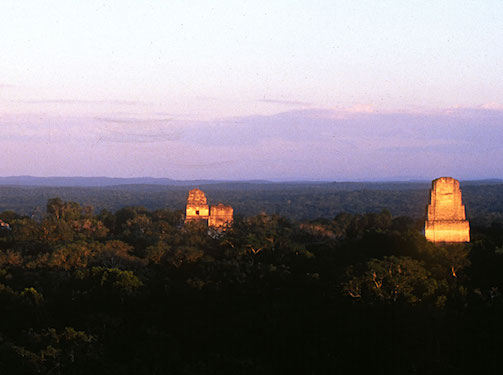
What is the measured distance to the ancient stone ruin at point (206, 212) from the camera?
4162cm

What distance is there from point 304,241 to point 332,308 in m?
16.4

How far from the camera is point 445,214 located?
81.0 feet

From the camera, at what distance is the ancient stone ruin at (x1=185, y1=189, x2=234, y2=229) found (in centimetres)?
4162

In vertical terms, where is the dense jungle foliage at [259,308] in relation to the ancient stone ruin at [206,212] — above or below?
below

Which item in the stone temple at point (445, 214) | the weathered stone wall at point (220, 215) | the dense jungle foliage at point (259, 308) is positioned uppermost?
the stone temple at point (445, 214)

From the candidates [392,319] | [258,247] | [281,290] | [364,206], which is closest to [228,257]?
[258,247]

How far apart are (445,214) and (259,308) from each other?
8307 millimetres

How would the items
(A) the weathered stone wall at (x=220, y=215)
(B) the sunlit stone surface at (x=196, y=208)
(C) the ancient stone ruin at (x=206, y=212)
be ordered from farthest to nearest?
(B) the sunlit stone surface at (x=196, y=208), (C) the ancient stone ruin at (x=206, y=212), (A) the weathered stone wall at (x=220, y=215)

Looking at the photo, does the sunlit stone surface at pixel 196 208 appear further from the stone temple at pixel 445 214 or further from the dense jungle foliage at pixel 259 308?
the stone temple at pixel 445 214

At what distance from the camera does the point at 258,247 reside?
2873cm

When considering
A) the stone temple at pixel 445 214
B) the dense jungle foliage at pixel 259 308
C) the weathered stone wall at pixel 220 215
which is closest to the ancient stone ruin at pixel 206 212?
the weathered stone wall at pixel 220 215

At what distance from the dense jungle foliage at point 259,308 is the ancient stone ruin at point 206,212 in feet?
36.9

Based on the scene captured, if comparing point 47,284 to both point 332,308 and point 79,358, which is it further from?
point 332,308

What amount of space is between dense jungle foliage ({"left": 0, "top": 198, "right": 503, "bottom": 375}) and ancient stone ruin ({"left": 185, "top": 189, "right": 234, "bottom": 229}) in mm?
11251
